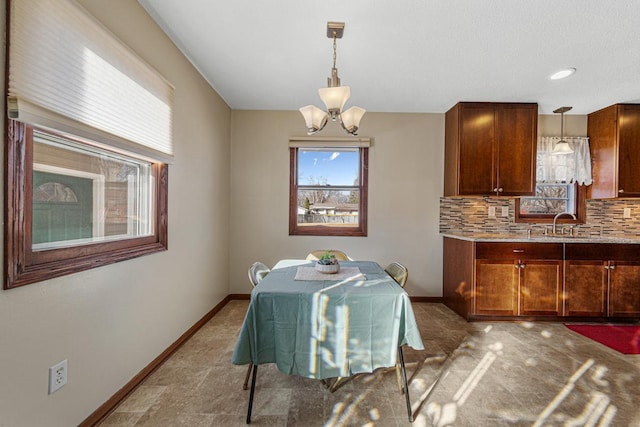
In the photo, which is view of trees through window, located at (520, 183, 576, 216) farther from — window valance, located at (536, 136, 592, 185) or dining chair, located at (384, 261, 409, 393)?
dining chair, located at (384, 261, 409, 393)

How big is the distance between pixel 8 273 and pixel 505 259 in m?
3.94

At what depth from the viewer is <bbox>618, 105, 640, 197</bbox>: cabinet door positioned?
3.54m

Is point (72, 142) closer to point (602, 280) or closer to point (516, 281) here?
point (516, 281)

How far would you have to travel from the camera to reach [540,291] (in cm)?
330

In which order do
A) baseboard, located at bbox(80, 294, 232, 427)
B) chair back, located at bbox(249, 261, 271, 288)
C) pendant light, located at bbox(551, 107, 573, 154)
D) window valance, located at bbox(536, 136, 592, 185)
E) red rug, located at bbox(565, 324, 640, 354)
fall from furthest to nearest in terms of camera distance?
1. window valance, located at bbox(536, 136, 592, 185)
2. pendant light, located at bbox(551, 107, 573, 154)
3. red rug, located at bbox(565, 324, 640, 354)
4. chair back, located at bbox(249, 261, 271, 288)
5. baseboard, located at bbox(80, 294, 232, 427)

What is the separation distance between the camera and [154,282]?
2215 millimetres

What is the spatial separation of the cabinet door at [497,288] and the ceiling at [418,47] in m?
1.95

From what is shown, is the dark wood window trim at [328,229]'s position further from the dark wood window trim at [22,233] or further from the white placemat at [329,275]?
the dark wood window trim at [22,233]

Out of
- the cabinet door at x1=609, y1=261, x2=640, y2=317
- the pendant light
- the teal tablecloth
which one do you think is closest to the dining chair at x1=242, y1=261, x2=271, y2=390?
the teal tablecloth

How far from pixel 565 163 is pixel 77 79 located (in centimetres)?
498

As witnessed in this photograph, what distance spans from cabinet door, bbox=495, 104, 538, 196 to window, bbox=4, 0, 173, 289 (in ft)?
11.9

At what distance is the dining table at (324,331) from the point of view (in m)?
1.68

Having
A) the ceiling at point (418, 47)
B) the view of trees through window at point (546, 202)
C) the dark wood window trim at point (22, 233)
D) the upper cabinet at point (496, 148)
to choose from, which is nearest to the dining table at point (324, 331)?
the dark wood window trim at point (22, 233)

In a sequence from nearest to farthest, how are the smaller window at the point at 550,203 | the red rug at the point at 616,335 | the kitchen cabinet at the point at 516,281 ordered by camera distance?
the red rug at the point at 616,335, the kitchen cabinet at the point at 516,281, the smaller window at the point at 550,203
